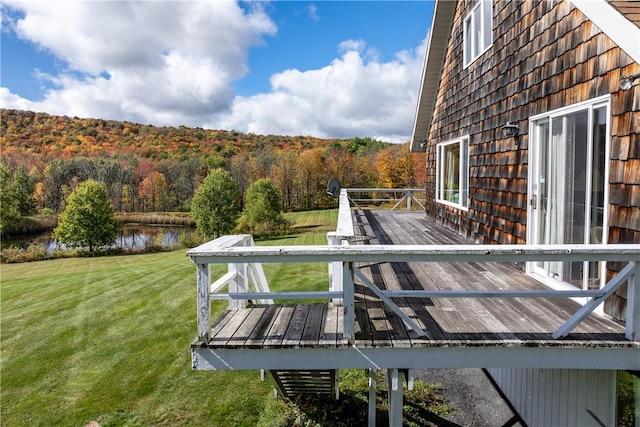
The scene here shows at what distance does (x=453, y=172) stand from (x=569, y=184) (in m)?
4.25

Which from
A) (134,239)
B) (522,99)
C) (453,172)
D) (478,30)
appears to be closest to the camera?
(522,99)

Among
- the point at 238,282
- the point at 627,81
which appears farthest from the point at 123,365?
the point at 627,81

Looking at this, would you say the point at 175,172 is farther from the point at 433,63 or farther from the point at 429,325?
the point at 429,325

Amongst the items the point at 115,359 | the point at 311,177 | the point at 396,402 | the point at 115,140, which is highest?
the point at 115,140

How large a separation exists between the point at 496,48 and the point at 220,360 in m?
5.43

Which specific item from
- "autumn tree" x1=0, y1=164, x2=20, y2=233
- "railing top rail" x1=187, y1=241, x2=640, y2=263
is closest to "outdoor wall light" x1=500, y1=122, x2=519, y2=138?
"railing top rail" x1=187, y1=241, x2=640, y2=263

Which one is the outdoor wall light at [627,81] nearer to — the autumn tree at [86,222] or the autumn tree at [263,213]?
the autumn tree at [263,213]

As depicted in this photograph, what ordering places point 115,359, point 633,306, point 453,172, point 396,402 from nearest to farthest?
point 633,306 < point 396,402 < point 453,172 < point 115,359

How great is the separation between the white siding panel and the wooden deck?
53 cm

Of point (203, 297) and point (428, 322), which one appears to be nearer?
point (203, 297)

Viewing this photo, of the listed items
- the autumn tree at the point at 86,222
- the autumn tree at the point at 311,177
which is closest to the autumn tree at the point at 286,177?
the autumn tree at the point at 311,177

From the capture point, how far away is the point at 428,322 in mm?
3145

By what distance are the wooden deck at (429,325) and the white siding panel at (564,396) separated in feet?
1.73

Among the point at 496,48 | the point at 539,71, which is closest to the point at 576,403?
the point at 539,71
